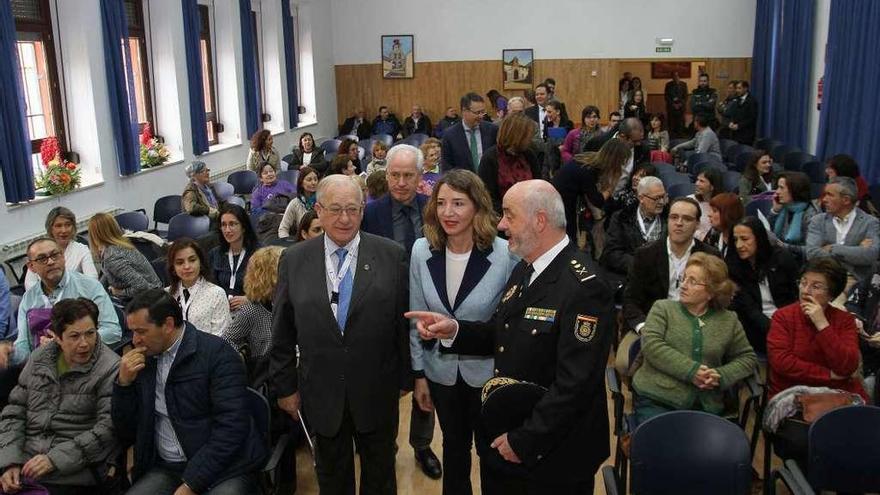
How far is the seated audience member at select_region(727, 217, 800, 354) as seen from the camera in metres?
4.77

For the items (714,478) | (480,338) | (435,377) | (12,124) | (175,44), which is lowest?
(714,478)

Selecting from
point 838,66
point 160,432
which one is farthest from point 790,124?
point 160,432

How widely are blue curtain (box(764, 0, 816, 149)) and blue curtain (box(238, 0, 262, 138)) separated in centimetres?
897

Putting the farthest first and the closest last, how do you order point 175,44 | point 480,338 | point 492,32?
point 492,32, point 175,44, point 480,338

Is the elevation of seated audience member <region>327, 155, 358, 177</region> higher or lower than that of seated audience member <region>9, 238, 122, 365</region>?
higher

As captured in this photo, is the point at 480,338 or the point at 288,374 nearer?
the point at 480,338

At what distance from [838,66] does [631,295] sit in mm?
7801

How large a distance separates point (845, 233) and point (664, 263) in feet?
6.74

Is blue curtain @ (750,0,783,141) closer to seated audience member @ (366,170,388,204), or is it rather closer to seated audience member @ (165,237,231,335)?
seated audience member @ (366,170,388,204)

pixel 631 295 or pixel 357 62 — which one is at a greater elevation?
pixel 357 62

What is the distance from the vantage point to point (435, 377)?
134 inches

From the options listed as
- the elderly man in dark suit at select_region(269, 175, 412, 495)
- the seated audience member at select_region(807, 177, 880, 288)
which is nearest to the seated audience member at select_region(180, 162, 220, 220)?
the elderly man in dark suit at select_region(269, 175, 412, 495)

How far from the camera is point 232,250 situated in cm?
539

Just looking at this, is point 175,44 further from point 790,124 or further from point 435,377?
point 790,124
